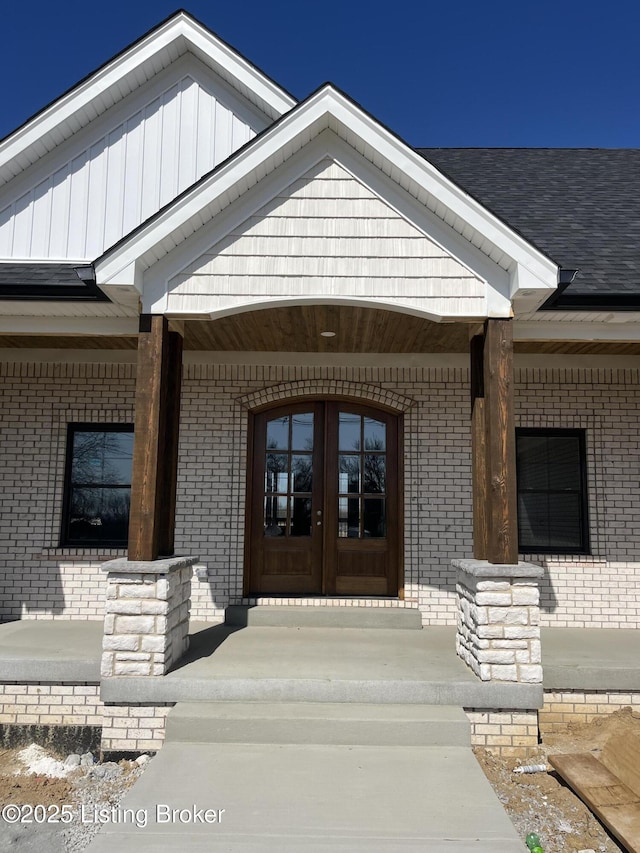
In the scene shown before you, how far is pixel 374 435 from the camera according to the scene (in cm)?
694

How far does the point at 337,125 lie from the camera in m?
4.90

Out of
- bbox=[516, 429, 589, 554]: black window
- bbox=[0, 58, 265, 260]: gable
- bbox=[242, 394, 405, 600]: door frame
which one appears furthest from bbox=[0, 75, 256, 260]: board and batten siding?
bbox=[516, 429, 589, 554]: black window

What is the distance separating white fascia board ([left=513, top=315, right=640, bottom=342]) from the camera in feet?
17.3

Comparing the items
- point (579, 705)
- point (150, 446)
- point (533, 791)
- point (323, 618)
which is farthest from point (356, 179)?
point (533, 791)

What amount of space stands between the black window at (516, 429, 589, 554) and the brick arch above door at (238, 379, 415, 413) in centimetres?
141

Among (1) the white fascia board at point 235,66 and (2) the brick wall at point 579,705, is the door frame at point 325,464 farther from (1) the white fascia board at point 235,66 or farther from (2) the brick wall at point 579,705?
(1) the white fascia board at point 235,66

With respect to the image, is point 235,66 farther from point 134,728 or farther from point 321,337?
point 134,728

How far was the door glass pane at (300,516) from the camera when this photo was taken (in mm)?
6812

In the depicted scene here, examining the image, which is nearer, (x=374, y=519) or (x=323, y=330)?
(x=323, y=330)

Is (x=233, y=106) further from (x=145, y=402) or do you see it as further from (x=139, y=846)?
(x=139, y=846)

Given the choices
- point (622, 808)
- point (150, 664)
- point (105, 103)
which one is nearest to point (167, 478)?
point (150, 664)

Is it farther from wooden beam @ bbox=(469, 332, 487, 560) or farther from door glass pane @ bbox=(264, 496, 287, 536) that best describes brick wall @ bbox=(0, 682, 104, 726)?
wooden beam @ bbox=(469, 332, 487, 560)

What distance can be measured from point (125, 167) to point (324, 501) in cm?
435

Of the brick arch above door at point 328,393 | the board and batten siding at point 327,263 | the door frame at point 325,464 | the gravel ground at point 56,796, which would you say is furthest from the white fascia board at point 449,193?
the gravel ground at point 56,796
